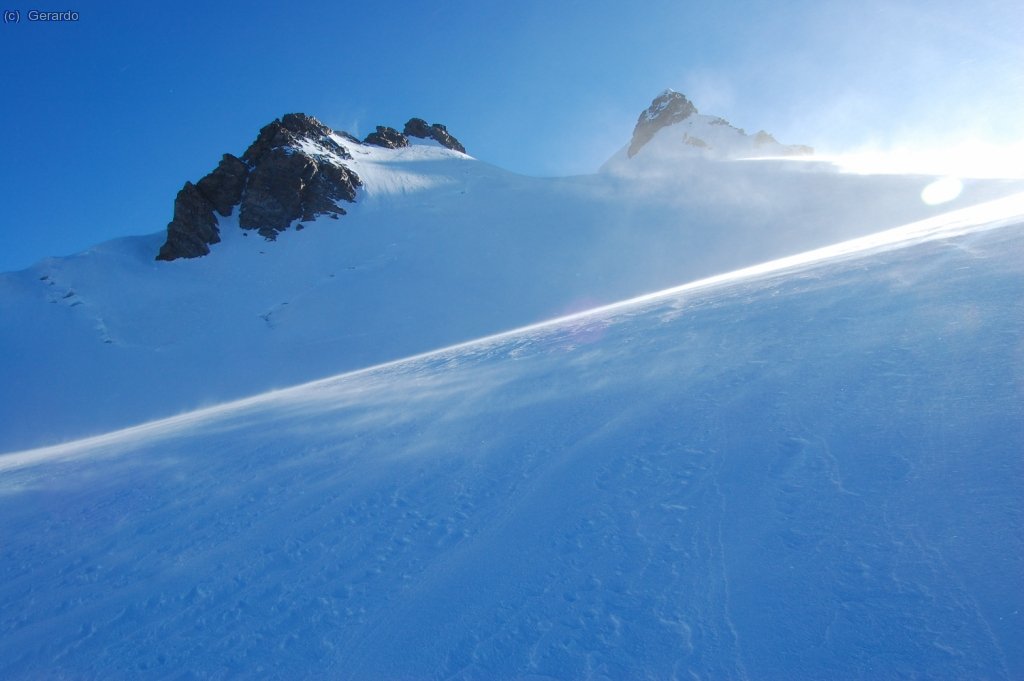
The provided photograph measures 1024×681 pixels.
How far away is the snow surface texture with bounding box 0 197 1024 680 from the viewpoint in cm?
286

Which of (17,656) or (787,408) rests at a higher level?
(787,408)

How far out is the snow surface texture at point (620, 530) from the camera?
286 centimetres

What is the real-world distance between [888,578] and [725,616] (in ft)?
3.27

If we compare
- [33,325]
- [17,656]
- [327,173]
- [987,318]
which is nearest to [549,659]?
[17,656]

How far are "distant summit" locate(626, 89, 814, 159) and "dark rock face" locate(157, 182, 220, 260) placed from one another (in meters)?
58.9

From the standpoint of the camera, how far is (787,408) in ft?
16.5

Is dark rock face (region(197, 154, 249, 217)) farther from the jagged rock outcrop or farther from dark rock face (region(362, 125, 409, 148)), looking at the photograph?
the jagged rock outcrop

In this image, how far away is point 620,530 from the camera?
153 inches

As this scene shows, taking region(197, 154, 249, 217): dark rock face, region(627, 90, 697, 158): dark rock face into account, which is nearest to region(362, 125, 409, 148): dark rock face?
region(197, 154, 249, 217): dark rock face

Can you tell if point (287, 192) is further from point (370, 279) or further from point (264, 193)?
point (370, 279)

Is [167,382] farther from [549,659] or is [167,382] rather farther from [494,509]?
[549,659]

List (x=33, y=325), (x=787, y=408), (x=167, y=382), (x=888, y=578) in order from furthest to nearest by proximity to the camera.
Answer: (x=33, y=325) < (x=167, y=382) < (x=787, y=408) < (x=888, y=578)

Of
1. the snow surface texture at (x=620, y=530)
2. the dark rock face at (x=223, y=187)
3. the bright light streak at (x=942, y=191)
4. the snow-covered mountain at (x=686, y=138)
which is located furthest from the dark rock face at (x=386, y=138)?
the snow surface texture at (x=620, y=530)

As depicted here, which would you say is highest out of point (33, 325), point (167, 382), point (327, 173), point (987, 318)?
point (327, 173)
